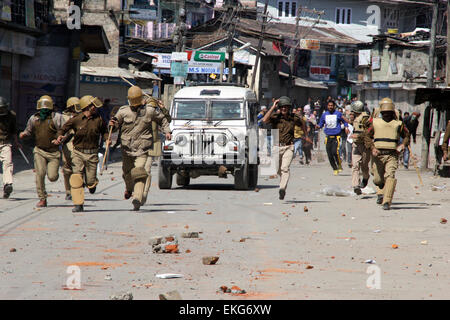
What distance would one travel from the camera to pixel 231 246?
10.4m

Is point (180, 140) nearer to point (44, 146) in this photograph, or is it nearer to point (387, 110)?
point (44, 146)

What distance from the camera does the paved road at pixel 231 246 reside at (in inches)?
299

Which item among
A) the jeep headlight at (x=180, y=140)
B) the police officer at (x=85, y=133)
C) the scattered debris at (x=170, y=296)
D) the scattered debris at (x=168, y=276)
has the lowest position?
the scattered debris at (x=168, y=276)

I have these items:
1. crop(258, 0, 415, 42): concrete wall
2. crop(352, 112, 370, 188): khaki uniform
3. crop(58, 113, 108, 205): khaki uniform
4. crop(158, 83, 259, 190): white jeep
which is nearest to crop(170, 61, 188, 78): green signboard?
crop(158, 83, 259, 190): white jeep

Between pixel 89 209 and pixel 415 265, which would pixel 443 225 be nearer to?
pixel 415 265

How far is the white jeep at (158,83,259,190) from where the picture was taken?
772 inches

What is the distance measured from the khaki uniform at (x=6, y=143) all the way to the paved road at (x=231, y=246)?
20.4 inches

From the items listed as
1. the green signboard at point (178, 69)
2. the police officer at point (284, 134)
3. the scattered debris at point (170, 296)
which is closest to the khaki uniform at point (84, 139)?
the police officer at point (284, 134)

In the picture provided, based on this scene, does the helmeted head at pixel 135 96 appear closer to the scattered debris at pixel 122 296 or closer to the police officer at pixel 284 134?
the police officer at pixel 284 134

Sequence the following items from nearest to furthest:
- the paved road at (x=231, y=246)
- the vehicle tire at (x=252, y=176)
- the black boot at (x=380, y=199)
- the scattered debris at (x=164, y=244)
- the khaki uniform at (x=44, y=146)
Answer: the paved road at (x=231, y=246), the scattered debris at (x=164, y=244), the khaki uniform at (x=44, y=146), the black boot at (x=380, y=199), the vehicle tire at (x=252, y=176)

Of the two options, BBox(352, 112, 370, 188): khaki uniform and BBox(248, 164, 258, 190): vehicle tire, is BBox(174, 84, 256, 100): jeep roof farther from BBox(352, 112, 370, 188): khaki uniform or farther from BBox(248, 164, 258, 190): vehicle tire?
BBox(352, 112, 370, 188): khaki uniform

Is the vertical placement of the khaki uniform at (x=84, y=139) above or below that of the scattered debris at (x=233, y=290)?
above

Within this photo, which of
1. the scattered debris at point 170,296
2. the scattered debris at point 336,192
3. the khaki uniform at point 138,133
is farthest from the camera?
the scattered debris at point 336,192
